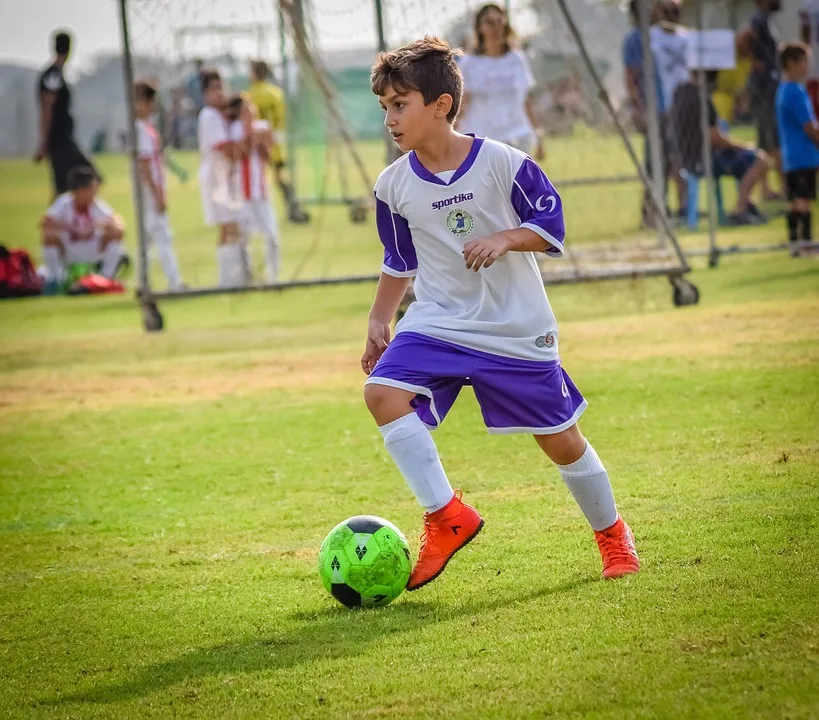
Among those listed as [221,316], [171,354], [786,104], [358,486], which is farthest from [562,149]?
[358,486]

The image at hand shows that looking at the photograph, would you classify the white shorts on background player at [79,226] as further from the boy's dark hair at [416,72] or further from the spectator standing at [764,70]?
the boy's dark hair at [416,72]

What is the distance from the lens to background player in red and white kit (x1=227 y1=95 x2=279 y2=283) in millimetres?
13414

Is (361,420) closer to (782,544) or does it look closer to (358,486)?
(358,486)

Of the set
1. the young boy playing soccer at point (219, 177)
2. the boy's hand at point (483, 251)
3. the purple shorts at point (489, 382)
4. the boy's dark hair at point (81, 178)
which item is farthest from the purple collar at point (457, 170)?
the boy's dark hair at point (81, 178)

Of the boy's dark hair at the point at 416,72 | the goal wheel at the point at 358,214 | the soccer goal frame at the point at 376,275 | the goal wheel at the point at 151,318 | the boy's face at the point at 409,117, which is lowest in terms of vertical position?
the goal wheel at the point at 358,214

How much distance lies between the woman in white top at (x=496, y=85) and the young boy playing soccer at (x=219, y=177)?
2.92 metres

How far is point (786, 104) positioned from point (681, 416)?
706 centimetres

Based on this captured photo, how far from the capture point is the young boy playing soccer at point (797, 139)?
42.3 ft

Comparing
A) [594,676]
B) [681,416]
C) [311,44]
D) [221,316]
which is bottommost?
[221,316]

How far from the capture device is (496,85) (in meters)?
11.3

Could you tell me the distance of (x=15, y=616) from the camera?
14.5 feet

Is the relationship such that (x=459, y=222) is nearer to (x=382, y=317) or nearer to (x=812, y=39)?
(x=382, y=317)

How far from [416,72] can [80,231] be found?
1271 cm

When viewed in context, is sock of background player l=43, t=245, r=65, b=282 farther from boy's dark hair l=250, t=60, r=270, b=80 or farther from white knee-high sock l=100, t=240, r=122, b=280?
boy's dark hair l=250, t=60, r=270, b=80
